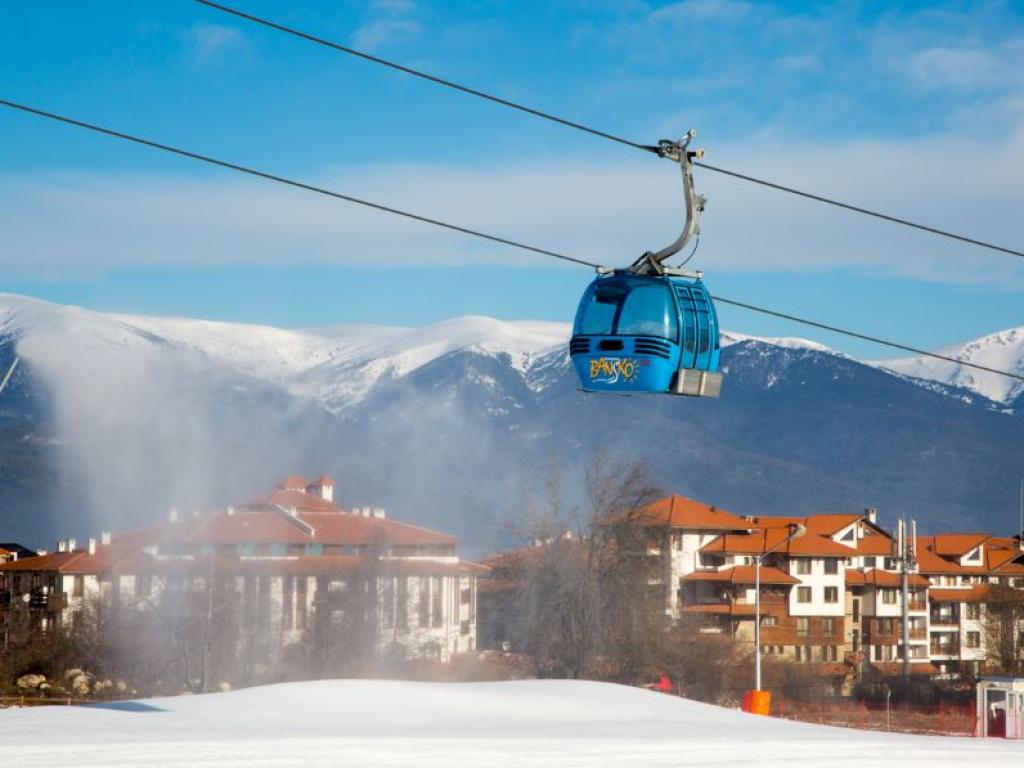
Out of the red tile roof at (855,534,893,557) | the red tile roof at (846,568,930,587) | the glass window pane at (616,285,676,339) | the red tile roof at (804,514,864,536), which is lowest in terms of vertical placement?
the red tile roof at (846,568,930,587)

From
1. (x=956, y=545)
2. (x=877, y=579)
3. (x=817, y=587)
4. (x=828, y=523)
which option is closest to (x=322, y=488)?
(x=828, y=523)

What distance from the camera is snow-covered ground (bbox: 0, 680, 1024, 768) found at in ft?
69.9

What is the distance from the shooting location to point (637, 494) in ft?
292

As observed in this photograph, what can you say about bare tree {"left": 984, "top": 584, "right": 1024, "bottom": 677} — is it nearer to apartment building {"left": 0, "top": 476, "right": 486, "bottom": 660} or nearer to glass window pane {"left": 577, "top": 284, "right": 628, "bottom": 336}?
apartment building {"left": 0, "top": 476, "right": 486, "bottom": 660}

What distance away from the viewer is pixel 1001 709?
39.5 metres

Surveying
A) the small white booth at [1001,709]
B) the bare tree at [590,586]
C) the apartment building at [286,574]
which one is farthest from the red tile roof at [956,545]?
the small white booth at [1001,709]

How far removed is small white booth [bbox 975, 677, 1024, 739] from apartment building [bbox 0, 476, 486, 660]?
5873cm

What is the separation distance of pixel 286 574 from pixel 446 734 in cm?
8168

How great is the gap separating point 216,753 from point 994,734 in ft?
80.1

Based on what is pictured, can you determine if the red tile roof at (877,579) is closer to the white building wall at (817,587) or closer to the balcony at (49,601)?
the white building wall at (817,587)

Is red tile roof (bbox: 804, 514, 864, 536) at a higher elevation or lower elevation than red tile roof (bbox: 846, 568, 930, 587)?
higher

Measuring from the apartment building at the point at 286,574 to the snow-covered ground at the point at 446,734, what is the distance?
64.3 m

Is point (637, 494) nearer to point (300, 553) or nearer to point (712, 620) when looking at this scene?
point (712, 620)

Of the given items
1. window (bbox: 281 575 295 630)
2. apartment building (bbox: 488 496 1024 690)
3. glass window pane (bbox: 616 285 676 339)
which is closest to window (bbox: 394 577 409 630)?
apartment building (bbox: 488 496 1024 690)
